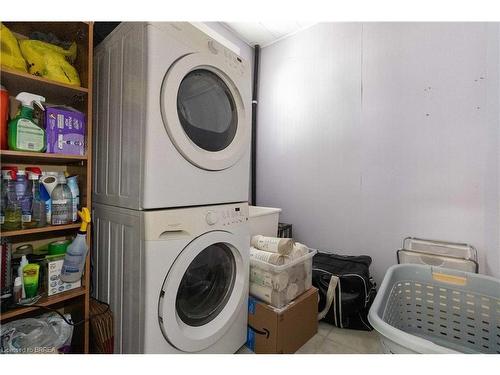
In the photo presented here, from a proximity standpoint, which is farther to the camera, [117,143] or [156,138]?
[117,143]

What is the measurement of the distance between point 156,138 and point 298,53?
5.91 feet

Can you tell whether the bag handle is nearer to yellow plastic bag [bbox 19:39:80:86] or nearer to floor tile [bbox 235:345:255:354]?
floor tile [bbox 235:345:255:354]

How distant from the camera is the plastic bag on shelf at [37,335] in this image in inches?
34.4

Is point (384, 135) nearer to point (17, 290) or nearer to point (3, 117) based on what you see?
point (3, 117)

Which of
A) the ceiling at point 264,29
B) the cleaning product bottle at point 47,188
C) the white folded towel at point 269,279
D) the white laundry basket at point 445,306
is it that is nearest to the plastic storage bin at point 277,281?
the white folded towel at point 269,279

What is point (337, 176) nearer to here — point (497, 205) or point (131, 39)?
point (497, 205)

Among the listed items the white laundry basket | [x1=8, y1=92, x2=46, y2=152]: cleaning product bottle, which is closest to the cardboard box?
the white laundry basket

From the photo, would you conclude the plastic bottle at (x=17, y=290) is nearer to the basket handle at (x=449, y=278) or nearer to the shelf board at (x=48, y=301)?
the shelf board at (x=48, y=301)

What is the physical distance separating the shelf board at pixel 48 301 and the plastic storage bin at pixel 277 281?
78cm

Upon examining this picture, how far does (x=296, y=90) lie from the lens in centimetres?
215

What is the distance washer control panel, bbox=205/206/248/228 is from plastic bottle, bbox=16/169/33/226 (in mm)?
674
